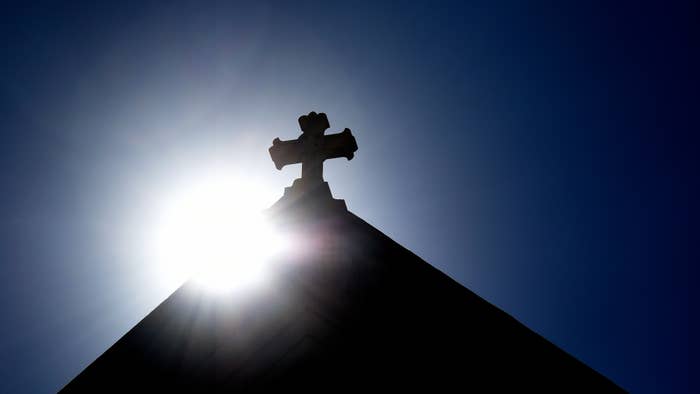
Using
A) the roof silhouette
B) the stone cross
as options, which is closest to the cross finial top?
the stone cross

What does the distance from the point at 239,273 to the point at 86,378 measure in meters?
1.18

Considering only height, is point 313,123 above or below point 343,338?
above

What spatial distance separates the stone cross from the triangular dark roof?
1462 mm

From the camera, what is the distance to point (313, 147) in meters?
4.38

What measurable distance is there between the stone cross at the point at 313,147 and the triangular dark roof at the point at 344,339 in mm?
1462

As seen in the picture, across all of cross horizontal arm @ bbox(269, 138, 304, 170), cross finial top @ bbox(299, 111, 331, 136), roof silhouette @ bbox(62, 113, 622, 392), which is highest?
cross finial top @ bbox(299, 111, 331, 136)

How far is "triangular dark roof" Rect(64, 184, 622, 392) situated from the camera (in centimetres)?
211

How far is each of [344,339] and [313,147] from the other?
246cm

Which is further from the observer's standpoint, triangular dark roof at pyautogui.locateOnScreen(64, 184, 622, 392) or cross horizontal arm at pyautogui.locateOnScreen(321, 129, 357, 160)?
cross horizontal arm at pyautogui.locateOnScreen(321, 129, 357, 160)

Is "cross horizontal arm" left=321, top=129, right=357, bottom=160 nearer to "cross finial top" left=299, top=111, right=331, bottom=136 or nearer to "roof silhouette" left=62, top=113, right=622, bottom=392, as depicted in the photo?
"cross finial top" left=299, top=111, right=331, bottom=136

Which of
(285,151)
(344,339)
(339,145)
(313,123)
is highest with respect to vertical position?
(313,123)

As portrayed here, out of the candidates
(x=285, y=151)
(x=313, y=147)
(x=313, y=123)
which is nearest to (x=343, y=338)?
(x=313, y=147)

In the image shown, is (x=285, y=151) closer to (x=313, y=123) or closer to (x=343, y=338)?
(x=313, y=123)

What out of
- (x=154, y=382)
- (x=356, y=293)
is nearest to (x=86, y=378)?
(x=154, y=382)
